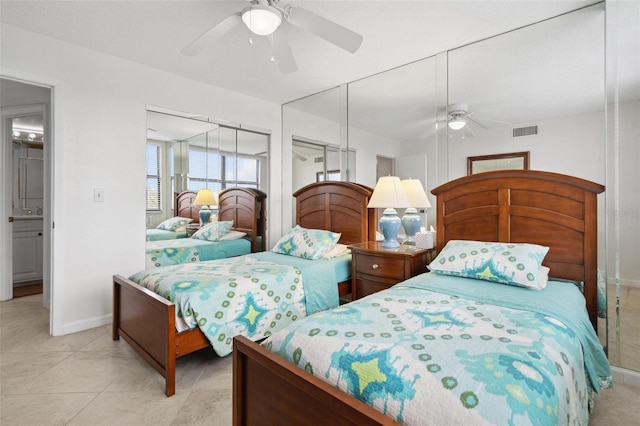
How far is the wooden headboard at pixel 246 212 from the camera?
153 inches

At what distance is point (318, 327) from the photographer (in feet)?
4.20

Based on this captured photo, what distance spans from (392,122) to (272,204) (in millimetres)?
1851

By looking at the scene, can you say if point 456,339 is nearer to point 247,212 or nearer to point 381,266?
point 381,266

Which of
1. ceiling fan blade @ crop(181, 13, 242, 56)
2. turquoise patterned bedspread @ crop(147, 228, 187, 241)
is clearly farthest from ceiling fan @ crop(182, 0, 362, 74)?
turquoise patterned bedspread @ crop(147, 228, 187, 241)

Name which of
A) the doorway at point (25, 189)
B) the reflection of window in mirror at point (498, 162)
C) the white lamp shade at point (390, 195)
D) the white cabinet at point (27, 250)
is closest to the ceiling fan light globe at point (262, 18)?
the white lamp shade at point (390, 195)

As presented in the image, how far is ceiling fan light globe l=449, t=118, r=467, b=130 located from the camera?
2668mm

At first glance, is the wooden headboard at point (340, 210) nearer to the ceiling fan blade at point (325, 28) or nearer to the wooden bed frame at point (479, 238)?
the wooden bed frame at point (479, 238)

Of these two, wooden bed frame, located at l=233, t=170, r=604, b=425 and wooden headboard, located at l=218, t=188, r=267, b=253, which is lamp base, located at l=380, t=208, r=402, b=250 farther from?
wooden headboard, located at l=218, t=188, r=267, b=253

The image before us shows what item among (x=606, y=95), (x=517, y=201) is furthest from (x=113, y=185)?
(x=606, y=95)

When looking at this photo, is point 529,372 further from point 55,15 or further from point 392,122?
point 55,15

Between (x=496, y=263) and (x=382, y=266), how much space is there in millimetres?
874

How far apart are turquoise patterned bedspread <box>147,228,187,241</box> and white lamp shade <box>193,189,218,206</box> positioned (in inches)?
15.3

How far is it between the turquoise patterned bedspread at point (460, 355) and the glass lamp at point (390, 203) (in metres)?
1.14

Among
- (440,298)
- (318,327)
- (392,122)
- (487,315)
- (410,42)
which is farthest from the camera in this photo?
(392,122)
